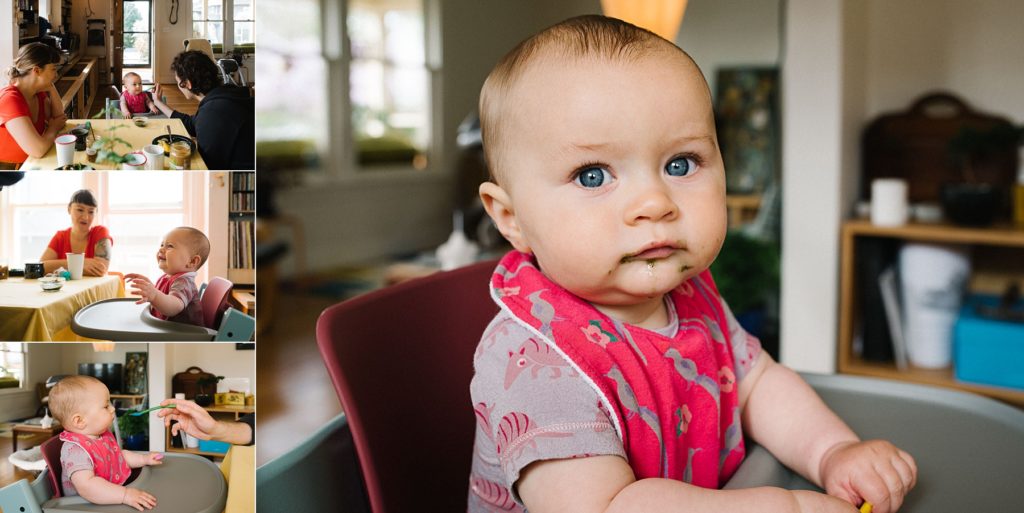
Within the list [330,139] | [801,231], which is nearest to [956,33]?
[801,231]

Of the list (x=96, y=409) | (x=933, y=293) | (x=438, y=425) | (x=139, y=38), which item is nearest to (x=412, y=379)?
(x=438, y=425)

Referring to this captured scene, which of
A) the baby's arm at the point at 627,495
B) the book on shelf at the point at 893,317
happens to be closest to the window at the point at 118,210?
the baby's arm at the point at 627,495

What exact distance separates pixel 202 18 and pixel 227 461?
0.40 metres

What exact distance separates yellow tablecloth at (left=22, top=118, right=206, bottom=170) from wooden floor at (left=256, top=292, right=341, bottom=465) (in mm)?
2043

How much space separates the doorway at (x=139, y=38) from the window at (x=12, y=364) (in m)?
0.26

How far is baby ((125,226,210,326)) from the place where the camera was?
756 mm

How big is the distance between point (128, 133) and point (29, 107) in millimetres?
80

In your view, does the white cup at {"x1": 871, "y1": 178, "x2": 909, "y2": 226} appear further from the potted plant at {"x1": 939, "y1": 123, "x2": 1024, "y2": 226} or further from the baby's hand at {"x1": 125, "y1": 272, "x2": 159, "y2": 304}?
the baby's hand at {"x1": 125, "y1": 272, "x2": 159, "y2": 304}

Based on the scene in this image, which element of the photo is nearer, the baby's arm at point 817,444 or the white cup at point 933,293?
the baby's arm at point 817,444

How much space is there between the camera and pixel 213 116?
2.51ft

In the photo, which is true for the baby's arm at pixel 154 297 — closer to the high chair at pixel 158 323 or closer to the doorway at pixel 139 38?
the high chair at pixel 158 323

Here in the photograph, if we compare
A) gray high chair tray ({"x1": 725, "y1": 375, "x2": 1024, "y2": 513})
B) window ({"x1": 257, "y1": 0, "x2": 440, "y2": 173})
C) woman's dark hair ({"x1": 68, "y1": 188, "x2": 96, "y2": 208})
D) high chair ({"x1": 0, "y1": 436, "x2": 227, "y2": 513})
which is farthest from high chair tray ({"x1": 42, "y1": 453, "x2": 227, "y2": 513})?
window ({"x1": 257, "y1": 0, "x2": 440, "y2": 173})

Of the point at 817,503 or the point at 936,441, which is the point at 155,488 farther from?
the point at 936,441

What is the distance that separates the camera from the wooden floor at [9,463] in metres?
0.73
